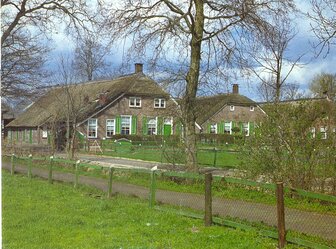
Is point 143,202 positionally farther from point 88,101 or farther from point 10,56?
point 88,101

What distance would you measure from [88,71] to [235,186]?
28585 mm

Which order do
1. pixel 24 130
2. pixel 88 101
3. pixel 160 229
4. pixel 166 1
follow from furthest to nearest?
pixel 24 130, pixel 88 101, pixel 166 1, pixel 160 229

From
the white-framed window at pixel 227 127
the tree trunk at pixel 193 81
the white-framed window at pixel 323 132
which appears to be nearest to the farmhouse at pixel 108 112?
the white-framed window at pixel 227 127

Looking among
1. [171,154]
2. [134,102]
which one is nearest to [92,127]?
[134,102]

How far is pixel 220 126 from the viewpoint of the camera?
54469 millimetres

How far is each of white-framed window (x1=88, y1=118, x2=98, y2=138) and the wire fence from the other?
88.3 feet

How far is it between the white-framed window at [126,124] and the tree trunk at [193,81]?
94.4 feet

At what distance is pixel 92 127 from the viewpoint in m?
42.5

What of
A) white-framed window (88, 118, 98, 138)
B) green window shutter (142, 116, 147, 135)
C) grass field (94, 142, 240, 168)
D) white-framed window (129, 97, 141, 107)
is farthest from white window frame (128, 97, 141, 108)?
grass field (94, 142, 240, 168)

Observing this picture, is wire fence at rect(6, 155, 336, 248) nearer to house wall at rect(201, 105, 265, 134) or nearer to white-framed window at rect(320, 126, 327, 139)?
white-framed window at rect(320, 126, 327, 139)

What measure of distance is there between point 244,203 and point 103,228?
369 centimetres

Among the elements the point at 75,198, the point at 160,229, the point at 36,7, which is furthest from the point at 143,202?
the point at 36,7

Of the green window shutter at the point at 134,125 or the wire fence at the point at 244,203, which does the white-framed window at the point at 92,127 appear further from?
the wire fence at the point at 244,203

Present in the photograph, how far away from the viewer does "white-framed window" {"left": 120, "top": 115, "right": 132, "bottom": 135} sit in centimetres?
4438
